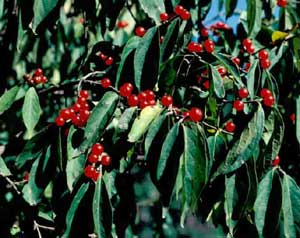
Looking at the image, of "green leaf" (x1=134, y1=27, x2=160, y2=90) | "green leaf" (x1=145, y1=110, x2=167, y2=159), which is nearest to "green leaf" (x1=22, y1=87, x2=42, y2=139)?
"green leaf" (x1=134, y1=27, x2=160, y2=90)

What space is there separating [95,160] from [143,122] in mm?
191

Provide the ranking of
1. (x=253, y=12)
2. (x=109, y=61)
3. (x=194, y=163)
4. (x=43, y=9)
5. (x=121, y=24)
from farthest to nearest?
(x=121, y=24) < (x=109, y=61) < (x=253, y=12) < (x=43, y=9) < (x=194, y=163)

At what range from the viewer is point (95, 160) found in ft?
4.89

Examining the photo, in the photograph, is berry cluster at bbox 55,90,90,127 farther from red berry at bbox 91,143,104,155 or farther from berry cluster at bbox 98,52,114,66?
→ berry cluster at bbox 98,52,114,66

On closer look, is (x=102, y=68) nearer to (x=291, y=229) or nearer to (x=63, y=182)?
(x=63, y=182)

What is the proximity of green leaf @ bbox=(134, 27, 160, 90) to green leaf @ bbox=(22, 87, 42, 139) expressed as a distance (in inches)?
16.5

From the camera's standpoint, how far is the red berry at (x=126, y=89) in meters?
1.51

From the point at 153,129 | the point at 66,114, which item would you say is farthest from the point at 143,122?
the point at 66,114

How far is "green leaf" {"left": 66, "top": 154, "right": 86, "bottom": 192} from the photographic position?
1.54 metres

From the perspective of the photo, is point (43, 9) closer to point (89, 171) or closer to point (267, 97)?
point (89, 171)

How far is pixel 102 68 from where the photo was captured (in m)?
1.87

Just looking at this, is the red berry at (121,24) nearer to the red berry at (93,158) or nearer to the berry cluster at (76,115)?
the berry cluster at (76,115)

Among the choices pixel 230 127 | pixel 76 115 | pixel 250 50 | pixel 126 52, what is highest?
pixel 126 52

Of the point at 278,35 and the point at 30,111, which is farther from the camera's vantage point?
the point at 278,35
